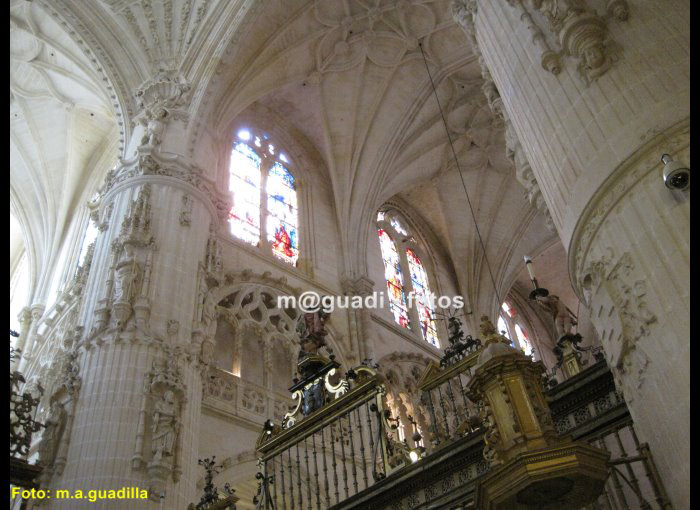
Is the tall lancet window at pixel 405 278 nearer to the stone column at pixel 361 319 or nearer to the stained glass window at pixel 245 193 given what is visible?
the stone column at pixel 361 319

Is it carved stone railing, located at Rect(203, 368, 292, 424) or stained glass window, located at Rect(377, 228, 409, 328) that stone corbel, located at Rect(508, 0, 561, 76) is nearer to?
carved stone railing, located at Rect(203, 368, 292, 424)

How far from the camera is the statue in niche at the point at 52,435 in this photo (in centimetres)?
932

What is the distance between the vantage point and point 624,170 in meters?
5.09

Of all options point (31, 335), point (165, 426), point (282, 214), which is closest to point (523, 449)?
point (165, 426)

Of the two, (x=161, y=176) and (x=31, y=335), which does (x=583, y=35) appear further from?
(x=31, y=335)

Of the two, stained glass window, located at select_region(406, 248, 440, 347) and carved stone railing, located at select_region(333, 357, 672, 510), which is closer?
carved stone railing, located at select_region(333, 357, 672, 510)

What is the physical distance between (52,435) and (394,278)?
13.0 meters

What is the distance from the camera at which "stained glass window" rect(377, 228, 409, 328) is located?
19.8 metres

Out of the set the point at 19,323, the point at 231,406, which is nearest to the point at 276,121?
the point at 19,323

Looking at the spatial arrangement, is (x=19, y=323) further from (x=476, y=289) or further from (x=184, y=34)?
(x=476, y=289)

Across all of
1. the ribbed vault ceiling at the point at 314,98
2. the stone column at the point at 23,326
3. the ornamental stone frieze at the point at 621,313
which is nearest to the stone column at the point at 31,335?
the stone column at the point at 23,326

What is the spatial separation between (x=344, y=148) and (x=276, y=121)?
7.30ft

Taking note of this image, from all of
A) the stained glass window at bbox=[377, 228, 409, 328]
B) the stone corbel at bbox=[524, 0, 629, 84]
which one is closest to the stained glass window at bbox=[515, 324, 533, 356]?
the stained glass window at bbox=[377, 228, 409, 328]

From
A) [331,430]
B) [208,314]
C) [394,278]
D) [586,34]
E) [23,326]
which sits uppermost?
[394,278]
